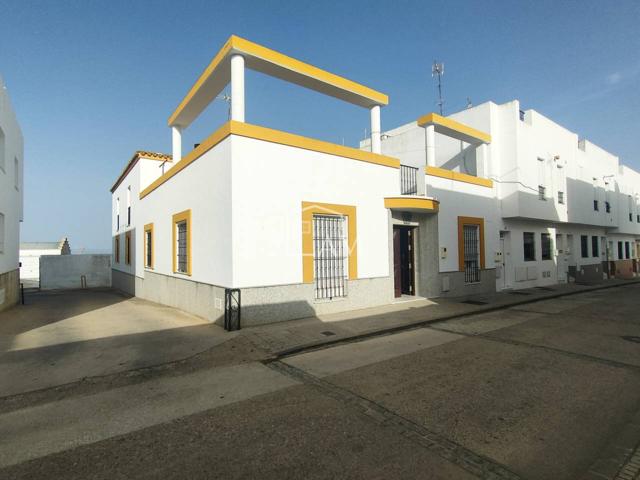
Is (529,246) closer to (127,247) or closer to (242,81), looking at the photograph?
(242,81)

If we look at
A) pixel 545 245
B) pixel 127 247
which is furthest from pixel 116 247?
pixel 545 245

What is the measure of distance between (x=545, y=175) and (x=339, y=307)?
13850mm

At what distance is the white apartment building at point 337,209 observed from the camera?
7.92 metres

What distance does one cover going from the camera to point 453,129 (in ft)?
42.4

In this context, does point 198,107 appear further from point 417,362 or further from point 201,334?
point 417,362

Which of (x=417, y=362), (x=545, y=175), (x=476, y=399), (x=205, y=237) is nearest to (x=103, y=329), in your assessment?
(x=205, y=237)

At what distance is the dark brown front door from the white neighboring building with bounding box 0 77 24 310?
1311cm

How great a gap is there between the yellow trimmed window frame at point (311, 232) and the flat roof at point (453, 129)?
5.48 metres

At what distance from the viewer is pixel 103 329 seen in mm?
7949

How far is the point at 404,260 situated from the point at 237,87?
8.10 metres

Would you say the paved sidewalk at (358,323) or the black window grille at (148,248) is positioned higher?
the black window grille at (148,248)

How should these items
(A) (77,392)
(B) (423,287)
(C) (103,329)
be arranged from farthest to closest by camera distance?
(B) (423,287)
(C) (103,329)
(A) (77,392)

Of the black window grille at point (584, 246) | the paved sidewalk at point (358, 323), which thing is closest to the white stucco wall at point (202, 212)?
the paved sidewalk at point (358, 323)

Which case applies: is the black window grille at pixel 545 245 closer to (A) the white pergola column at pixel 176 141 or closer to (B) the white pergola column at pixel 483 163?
(B) the white pergola column at pixel 483 163
